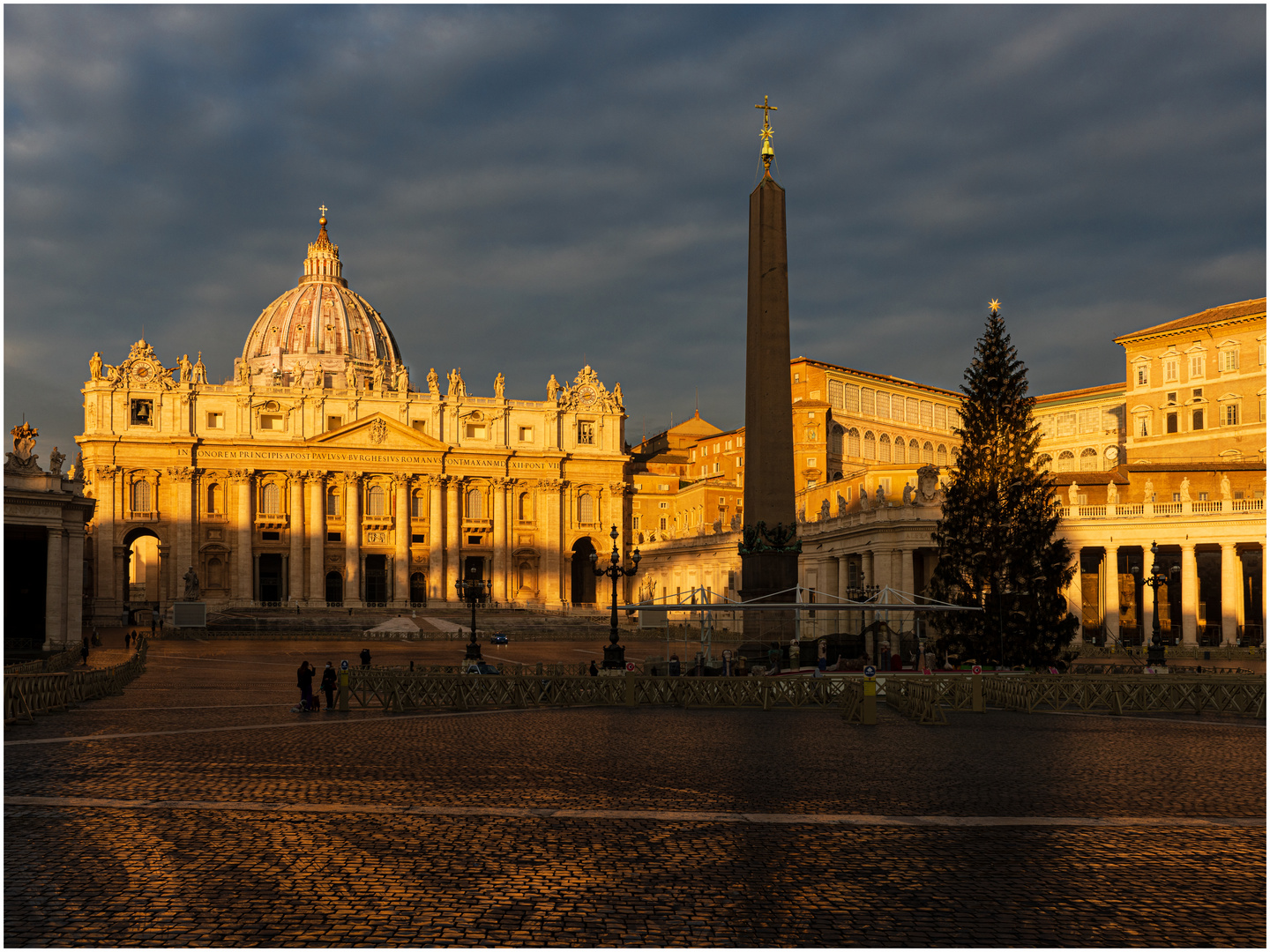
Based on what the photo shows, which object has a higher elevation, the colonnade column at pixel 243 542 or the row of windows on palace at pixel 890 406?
the row of windows on palace at pixel 890 406

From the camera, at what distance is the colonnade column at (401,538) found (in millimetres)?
91875

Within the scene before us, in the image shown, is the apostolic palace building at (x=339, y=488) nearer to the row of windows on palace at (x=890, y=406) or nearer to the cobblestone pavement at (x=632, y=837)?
the row of windows on palace at (x=890, y=406)

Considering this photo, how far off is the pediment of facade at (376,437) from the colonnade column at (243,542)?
5.69m

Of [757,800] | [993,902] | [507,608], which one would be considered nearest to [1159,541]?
[757,800]

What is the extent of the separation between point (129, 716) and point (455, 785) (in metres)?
10.4

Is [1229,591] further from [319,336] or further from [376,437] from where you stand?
[319,336]

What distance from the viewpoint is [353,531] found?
299ft

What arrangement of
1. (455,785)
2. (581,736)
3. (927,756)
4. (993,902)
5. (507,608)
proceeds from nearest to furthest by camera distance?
(993,902), (455,785), (927,756), (581,736), (507,608)

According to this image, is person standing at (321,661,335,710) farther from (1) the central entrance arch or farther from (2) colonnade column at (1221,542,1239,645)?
(1) the central entrance arch

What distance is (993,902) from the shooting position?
849 centimetres

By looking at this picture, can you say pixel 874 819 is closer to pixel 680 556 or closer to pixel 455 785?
pixel 455 785


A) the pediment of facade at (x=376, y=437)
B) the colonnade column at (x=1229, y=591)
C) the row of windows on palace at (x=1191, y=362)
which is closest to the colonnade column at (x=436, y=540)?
the pediment of facade at (x=376, y=437)

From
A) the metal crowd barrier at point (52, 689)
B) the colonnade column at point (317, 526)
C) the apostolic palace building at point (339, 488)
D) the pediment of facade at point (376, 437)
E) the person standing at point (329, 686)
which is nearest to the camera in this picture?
the metal crowd barrier at point (52, 689)

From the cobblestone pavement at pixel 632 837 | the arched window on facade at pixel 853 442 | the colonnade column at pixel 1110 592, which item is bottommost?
the cobblestone pavement at pixel 632 837
